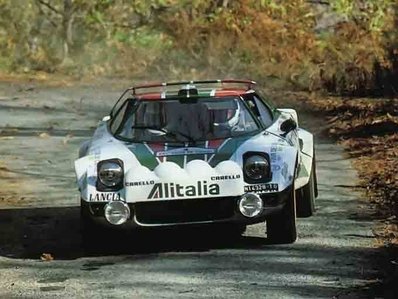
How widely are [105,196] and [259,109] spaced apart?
1967 millimetres

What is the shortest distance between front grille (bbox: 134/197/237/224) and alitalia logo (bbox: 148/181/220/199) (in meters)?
0.07

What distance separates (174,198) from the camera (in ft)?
29.1

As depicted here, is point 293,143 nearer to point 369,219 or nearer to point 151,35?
point 369,219

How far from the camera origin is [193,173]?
29.0ft

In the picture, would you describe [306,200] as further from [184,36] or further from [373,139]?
[184,36]

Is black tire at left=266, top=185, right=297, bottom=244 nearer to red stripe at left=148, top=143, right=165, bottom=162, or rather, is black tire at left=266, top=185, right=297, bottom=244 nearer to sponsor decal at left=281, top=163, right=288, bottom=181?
sponsor decal at left=281, top=163, right=288, bottom=181

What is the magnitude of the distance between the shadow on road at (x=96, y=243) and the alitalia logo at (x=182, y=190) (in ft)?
2.21

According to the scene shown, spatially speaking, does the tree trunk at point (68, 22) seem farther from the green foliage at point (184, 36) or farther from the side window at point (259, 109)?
the side window at point (259, 109)

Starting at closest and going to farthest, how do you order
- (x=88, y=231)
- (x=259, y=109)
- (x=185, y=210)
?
(x=185, y=210) < (x=88, y=231) < (x=259, y=109)

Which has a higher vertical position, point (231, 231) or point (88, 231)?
point (88, 231)

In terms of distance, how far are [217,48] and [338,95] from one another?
6909 mm

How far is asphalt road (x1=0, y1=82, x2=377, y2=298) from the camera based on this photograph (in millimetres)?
7762

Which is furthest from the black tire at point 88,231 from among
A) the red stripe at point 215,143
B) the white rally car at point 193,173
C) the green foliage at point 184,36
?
the green foliage at point 184,36

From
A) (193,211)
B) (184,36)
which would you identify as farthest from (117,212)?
(184,36)
